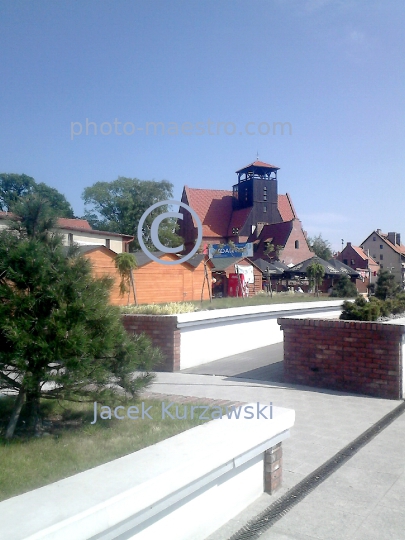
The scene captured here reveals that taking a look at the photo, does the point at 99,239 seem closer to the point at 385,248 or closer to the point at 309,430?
the point at 309,430

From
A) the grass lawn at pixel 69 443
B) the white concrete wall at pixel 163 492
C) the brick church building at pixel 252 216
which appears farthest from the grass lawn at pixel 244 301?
the brick church building at pixel 252 216

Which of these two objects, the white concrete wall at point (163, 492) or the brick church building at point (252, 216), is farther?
the brick church building at point (252, 216)

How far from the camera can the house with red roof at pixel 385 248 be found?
7682cm

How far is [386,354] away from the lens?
23.9ft

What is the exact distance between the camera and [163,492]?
2771 millimetres

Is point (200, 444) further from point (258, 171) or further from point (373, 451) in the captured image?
point (258, 171)

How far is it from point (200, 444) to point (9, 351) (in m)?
1.64

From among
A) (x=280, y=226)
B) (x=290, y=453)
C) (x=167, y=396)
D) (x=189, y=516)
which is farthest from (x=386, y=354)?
(x=280, y=226)

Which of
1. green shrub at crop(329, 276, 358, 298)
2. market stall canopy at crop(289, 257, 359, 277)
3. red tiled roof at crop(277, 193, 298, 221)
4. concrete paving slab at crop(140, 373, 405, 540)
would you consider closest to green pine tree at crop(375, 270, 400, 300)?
green shrub at crop(329, 276, 358, 298)

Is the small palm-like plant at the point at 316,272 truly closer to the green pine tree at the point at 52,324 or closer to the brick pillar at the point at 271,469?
the brick pillar at the point at 271,469

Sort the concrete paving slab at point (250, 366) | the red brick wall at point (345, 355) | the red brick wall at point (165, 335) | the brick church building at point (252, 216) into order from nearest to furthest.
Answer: the red brick wall at point (345, 355) < the concrete paving slab at point (250, 366) < the red brick wall at point (165, 335) < the brick church building at point (252, 216)

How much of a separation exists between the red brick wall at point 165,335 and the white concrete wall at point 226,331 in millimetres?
172

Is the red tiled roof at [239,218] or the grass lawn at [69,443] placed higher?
the red tiled roof at [239,218]

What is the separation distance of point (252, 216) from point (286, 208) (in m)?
9.77
